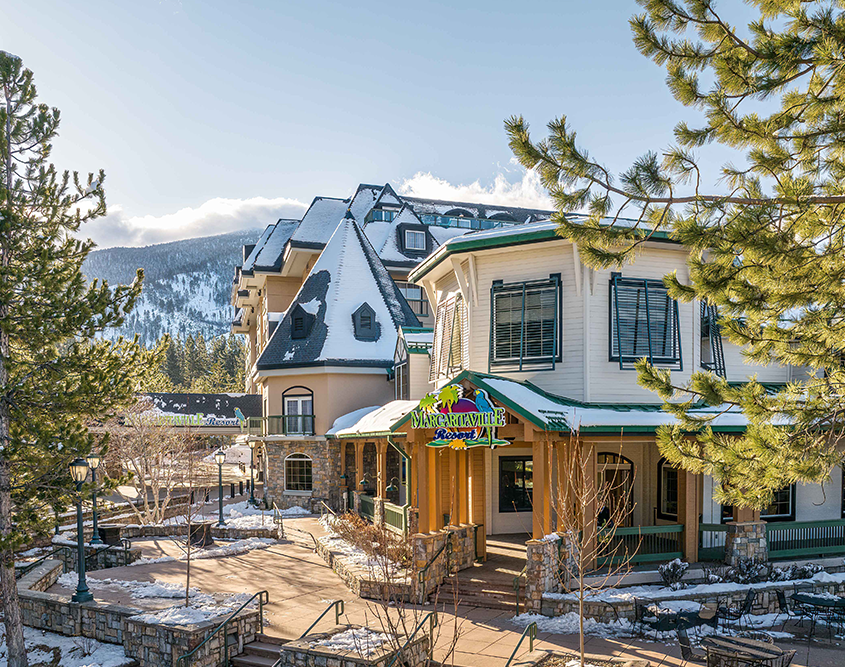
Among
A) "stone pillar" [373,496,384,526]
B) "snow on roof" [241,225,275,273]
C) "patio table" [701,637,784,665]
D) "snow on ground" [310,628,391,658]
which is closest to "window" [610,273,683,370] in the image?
"patio table" [701,637,784,665]

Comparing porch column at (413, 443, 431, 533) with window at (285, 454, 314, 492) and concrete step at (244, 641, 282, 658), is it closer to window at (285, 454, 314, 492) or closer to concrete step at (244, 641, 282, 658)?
concrete step at (244, 641, 282, 658)

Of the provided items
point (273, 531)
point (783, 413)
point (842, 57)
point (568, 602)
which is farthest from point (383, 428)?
point (842, 57)

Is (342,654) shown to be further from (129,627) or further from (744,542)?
(744,542)

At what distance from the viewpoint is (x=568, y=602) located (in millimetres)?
13258

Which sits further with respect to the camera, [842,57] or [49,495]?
[49,495]

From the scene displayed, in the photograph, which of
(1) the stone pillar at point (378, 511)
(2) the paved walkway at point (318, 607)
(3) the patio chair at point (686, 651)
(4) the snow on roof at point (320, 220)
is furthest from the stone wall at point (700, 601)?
(4) the snow on roof at point (320, 220)

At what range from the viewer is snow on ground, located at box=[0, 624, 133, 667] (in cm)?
1309

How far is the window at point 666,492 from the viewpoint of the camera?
61.3ft

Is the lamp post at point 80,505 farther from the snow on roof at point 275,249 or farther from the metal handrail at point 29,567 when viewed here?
the snow on roof at point 275,249

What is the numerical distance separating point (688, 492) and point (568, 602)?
4.14m

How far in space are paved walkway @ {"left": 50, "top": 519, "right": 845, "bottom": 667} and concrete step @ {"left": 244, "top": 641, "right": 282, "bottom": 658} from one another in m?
0.47

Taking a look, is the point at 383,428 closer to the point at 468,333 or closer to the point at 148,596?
Answer: the point at 468,333

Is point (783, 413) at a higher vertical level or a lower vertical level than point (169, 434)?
higher

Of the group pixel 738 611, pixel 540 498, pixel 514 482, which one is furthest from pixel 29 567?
pixel 738 611
